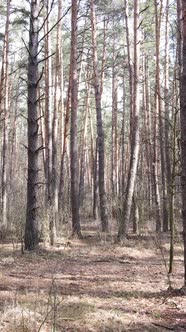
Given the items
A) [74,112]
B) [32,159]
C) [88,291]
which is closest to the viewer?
[88,291]

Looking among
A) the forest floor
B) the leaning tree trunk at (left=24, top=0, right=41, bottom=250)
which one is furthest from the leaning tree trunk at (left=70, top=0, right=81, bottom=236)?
the leaning tree trunk at (left=24, top=0, right=41, bottom=250)

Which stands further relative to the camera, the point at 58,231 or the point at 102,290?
the point at 58,231

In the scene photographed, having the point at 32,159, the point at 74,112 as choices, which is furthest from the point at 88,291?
the point at 74,112

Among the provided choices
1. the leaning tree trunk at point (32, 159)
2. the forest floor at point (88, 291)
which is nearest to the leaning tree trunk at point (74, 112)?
the forest floor at point (88, 291)

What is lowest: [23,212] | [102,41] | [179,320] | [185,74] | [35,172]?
[179,320]

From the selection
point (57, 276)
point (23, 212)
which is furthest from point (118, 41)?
point (57, 276)

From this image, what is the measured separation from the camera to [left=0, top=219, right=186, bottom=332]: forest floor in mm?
4207

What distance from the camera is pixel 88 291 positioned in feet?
18.4

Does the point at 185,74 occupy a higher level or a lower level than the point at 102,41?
lower

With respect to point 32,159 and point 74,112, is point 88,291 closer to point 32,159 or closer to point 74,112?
point 32,159

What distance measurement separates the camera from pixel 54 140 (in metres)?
13.1

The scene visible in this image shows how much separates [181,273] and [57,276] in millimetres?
1977

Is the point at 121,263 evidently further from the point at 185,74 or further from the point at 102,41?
the point at 102,41

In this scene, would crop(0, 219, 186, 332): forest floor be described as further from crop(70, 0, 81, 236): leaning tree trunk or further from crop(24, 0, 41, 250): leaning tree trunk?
crop(70, 0, 81, 236): leaning tree trunk
